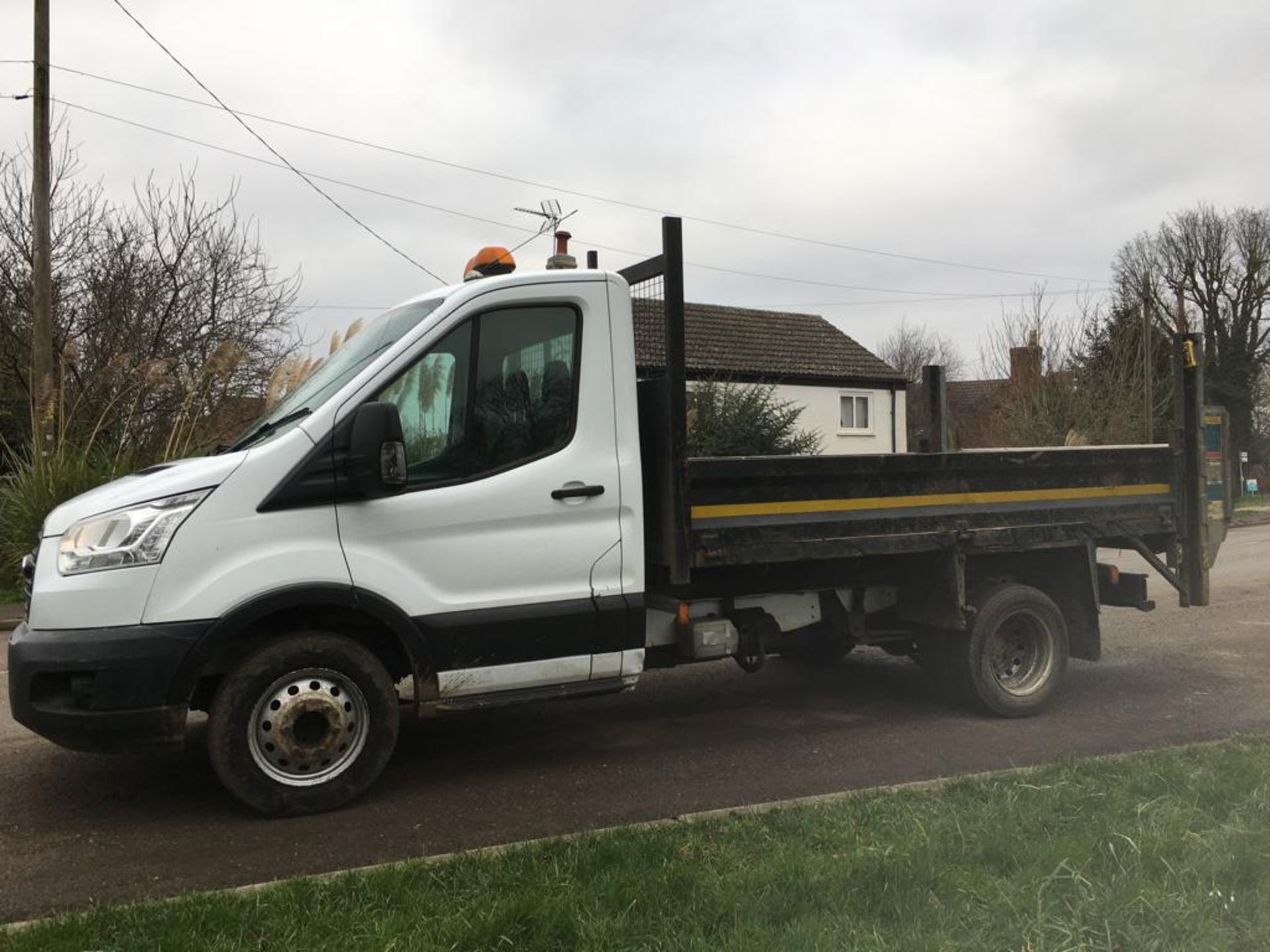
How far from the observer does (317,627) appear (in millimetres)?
4703

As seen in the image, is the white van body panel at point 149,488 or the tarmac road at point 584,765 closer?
the tarmac road at point 584,765

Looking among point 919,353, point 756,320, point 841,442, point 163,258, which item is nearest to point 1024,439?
point 841,442

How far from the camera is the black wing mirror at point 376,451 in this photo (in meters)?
4.50

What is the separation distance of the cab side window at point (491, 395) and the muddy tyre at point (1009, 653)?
9.86 feet

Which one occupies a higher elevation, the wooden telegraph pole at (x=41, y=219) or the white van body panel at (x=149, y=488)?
the wooden telegraph pole at (x=41, y=219)

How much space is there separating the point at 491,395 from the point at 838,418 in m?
28.3

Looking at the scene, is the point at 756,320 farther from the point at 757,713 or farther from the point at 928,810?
the point at 928,810

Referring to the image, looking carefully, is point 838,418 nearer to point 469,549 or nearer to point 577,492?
point 577,492

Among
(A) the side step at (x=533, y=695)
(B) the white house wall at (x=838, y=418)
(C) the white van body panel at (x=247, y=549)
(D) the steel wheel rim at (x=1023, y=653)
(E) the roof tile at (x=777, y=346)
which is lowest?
(D) the steel wheel rim at (x=1023, y=653)

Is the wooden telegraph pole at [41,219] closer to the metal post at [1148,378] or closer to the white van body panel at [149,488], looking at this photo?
the white van body panel at [149,488]

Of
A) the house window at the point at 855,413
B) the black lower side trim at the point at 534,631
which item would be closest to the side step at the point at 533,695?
the black lower side trim at the point at 534,631

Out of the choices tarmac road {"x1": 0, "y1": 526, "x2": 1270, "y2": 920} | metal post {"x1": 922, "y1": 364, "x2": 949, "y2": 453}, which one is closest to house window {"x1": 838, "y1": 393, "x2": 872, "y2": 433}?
tarmac road {"x1": 0, "y1": 526, "x2": 1270, "y2": 920}

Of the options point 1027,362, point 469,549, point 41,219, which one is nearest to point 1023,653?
point 469,549

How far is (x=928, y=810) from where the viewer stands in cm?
419
